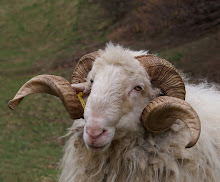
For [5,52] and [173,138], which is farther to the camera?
[5,52]

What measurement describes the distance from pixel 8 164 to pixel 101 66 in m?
5.40

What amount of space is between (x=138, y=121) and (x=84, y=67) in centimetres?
113

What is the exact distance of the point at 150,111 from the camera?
380 cm

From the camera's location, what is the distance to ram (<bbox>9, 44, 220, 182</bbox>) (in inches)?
148

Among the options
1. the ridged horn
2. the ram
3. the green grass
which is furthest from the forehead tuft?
the green grass

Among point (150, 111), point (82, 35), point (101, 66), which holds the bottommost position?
point (82, 35)

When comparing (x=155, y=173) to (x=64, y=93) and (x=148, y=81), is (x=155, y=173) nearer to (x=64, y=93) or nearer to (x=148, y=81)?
(x=148, y=81)

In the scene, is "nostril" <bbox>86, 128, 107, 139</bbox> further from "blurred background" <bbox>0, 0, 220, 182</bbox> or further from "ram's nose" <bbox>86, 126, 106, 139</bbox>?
"blurred background" <bbox>0, 0, 220, 182</bbox>

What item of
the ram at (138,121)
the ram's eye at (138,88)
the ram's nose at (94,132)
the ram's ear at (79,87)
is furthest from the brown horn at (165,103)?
the ram's ear at (79,87)

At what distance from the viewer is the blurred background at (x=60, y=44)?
10.1 m

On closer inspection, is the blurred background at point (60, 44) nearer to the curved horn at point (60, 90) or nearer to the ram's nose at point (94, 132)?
the curved horn at point (60, 90)

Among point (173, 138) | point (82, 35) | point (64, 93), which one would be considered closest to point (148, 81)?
point (173, 138)

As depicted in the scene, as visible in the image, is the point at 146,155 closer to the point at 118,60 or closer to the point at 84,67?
the point at 118,60

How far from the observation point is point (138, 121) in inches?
157
